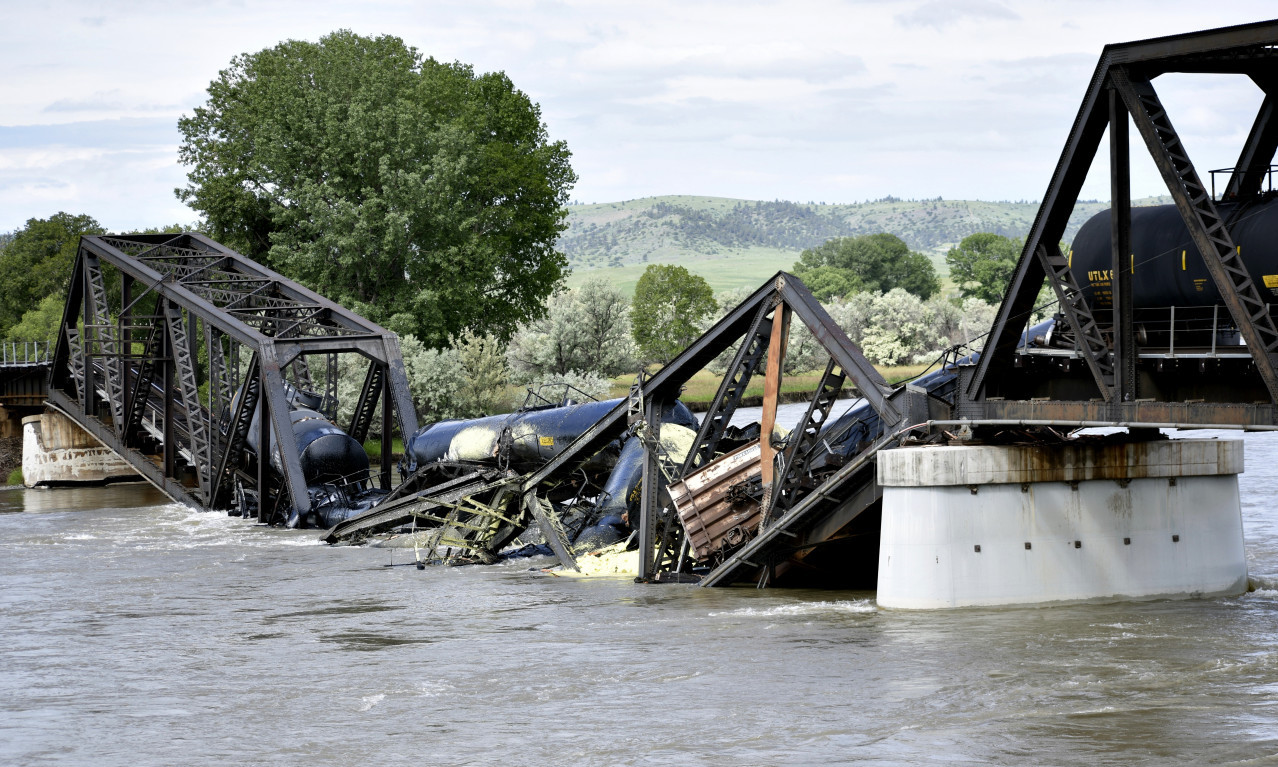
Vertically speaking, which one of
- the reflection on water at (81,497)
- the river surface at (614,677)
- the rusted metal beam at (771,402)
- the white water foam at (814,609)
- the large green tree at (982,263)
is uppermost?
the large green tree at (982,263)

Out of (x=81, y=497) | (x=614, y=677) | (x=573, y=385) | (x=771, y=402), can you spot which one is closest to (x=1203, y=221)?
(x=771, y=402)

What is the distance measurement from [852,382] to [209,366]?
21.4 m

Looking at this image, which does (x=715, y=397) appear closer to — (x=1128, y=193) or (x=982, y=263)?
(x=1128, y=193)

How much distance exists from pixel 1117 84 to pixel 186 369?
31.3 meters

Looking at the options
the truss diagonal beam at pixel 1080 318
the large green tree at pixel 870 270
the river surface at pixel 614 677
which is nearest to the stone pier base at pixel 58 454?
the river surface at pixel 614 677

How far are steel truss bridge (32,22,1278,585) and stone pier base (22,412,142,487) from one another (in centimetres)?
1534

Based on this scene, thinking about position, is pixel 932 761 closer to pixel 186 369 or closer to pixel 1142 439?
pixel 1142 439

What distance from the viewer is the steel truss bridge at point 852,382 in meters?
17.6

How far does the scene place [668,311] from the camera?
108000 mm

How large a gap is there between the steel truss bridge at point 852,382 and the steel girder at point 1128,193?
29 millimetres

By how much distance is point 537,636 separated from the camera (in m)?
21.3

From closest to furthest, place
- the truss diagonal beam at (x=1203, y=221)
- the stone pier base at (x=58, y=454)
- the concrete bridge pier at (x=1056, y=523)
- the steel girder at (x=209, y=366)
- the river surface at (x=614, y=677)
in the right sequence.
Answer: the river surface at (x=614, y=677), the truss diagonal beam at (x=1203, y=221), the concrete bridge pier at (x=1056, y=523), the steel girder at (x=209, y=366), the stone pier base at (x=58, y=454)

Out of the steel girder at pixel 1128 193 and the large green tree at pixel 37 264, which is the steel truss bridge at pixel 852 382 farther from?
the large green tree at pixel 37 264

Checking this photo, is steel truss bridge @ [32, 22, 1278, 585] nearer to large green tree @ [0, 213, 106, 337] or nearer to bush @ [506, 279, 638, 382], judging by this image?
bush @ [506, 279, 638, 382]
